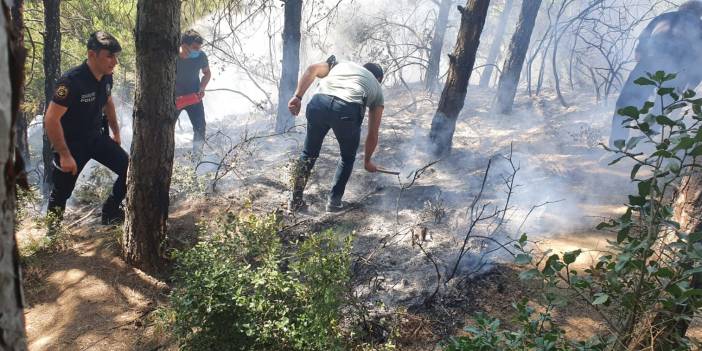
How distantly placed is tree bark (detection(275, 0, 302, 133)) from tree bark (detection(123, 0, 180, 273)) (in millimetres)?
4110

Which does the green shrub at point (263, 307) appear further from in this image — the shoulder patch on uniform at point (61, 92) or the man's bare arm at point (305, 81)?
the man's bare arm at point (305, 81)

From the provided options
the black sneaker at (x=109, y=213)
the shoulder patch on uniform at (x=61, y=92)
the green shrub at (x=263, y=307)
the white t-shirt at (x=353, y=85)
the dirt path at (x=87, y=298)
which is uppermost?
the white t-shirt at (x=353, y=85)

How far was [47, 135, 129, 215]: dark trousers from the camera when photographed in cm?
369

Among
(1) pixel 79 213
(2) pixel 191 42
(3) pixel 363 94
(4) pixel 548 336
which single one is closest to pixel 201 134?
(2) pixel 191 42

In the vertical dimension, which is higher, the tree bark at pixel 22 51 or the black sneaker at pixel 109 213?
the tree bark at pixel 22 51

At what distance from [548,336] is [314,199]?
350cm

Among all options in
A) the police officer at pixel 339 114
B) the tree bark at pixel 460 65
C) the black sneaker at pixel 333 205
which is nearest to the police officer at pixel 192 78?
the police officer at pixel 339 114

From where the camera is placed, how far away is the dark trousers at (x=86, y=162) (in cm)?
369

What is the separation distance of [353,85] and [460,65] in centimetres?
218

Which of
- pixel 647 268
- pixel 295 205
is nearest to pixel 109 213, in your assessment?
pixel 295 205

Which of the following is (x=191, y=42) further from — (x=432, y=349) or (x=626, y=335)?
(x=626, y=335)

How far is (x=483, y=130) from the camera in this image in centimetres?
859

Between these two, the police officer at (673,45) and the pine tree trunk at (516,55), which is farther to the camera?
the pine tree trunk at (516,55)

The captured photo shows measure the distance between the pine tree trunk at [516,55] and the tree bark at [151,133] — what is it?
789cm
